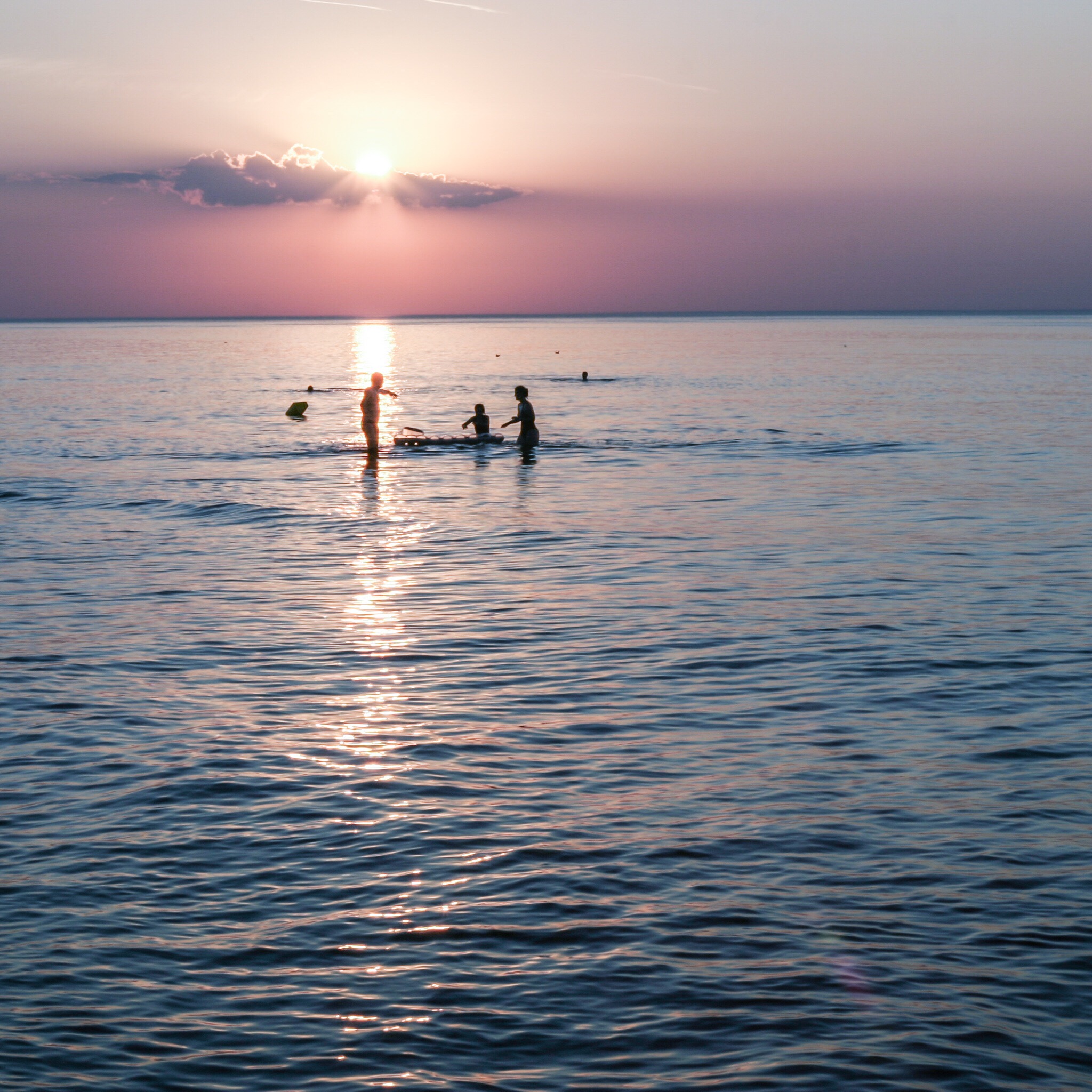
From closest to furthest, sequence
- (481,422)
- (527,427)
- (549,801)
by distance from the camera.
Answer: (549,801), (527,427), (481,422)

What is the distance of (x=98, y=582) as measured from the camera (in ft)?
70.2

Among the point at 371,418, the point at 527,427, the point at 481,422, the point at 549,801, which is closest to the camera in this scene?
the point at 549,801

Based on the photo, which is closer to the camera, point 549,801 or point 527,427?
point 549,801

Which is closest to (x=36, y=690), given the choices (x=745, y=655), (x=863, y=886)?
(x=745, y=655)

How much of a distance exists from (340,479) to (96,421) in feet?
84.7

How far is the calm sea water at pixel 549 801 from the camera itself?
7.34 meters

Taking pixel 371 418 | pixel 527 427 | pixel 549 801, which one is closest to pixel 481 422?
pixel 527 427

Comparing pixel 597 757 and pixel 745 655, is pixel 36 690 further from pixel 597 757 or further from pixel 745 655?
pixel 745 655

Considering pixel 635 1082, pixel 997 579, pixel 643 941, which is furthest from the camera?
pixel 997 579

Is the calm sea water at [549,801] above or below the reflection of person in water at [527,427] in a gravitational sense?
below

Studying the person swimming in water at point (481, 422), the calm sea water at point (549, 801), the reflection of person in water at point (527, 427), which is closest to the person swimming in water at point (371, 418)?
the reflection of person in water at point (527, 427)

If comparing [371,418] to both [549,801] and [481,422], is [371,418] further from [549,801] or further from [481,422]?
[549,801]

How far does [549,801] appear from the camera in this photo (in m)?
11.0

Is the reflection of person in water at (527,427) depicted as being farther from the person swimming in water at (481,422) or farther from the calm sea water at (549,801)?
the calm sea water at (549,801)
